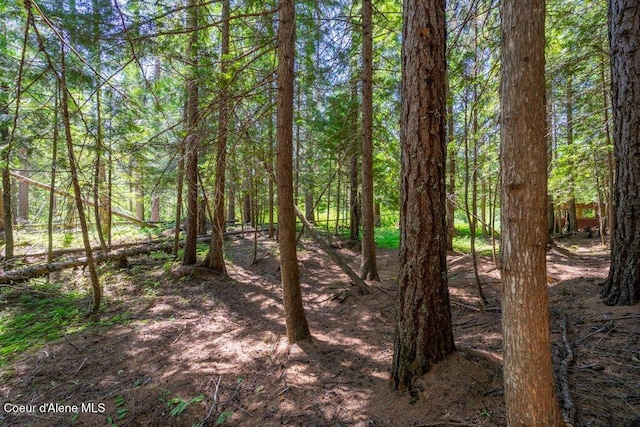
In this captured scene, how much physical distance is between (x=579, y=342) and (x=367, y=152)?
16.0ft

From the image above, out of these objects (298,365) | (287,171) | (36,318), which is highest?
(287,171)

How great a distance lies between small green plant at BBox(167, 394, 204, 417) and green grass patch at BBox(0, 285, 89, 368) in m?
2.80

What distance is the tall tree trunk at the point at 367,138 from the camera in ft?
21.4

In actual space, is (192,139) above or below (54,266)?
above

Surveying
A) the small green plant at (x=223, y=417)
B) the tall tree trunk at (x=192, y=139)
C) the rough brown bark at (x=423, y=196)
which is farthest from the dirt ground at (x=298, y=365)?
the tall tree trunk at (x=192, y=139)

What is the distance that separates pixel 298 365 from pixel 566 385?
2.60 m

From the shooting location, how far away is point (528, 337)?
170cm

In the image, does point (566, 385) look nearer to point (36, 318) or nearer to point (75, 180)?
point (75, 180)

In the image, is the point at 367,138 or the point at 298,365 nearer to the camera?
the point at 298,365

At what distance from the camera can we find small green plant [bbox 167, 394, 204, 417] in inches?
124

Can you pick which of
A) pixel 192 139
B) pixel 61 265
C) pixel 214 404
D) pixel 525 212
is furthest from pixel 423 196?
pixel 61 265

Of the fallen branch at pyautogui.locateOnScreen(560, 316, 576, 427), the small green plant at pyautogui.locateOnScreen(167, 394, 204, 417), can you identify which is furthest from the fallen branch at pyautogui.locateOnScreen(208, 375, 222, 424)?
the fallen branch at pyautogui.locateOnScreen(560, 316, 576, 427)

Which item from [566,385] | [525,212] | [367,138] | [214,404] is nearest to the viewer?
[525,212]

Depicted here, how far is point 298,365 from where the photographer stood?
3.62m
